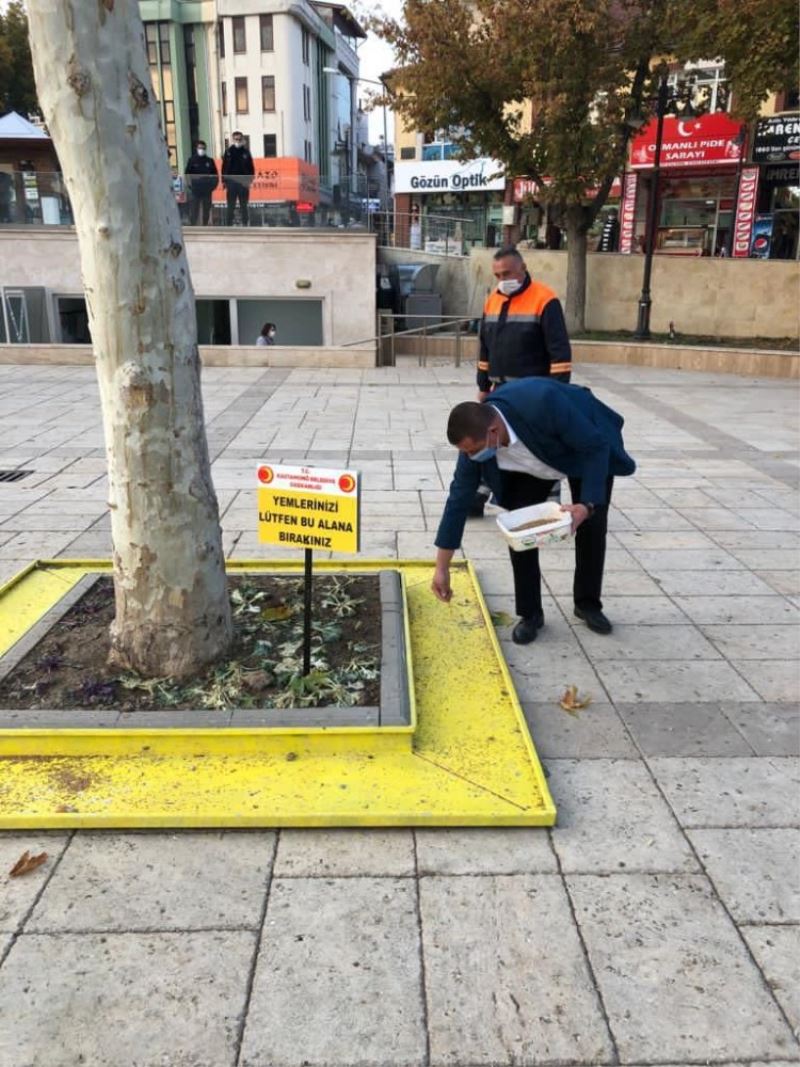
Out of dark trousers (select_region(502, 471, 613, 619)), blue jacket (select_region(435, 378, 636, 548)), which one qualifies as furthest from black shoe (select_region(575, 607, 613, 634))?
blue jacket (select_region(435, 378, 636, 548))

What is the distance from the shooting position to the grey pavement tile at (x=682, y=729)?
10.9ft

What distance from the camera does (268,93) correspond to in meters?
47.4

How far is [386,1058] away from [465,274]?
70.0 feet

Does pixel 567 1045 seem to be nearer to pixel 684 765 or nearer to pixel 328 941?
pixel 328 941

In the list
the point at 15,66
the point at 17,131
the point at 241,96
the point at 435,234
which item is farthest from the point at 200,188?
the point at 241,96

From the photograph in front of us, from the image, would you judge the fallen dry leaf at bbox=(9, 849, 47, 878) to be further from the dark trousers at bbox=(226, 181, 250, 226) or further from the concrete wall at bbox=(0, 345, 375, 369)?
the dark trousers at bbox=(226, 181, 250, 226)

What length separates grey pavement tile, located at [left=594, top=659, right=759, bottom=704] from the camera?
3730 mm

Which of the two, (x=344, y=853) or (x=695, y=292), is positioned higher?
(x=695, y=292)

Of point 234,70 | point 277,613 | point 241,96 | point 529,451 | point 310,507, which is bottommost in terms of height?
point 277,613

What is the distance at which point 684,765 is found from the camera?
3.21 m

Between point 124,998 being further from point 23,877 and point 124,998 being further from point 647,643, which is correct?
point 647,643

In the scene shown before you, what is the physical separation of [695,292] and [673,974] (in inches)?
639

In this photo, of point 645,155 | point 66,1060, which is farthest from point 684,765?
point 645,155

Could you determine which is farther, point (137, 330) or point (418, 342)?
point (418, 342)
